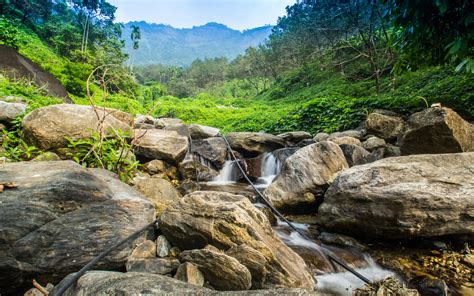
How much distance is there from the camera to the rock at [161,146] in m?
6.99

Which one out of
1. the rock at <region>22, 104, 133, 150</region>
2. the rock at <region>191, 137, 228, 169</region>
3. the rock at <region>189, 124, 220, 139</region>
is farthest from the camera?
the rock at <region>189, 124, 220, 139</region>

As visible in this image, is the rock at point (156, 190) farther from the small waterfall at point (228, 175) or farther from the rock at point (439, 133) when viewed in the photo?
the rock at point (439, 133)

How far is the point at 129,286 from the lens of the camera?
1670 mm

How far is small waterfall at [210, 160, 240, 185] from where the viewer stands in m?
8.23

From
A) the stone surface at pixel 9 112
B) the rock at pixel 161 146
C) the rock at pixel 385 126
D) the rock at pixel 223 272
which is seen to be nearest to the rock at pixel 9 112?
the stone surface at pixel 9 112

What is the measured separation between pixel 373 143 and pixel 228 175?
14.8ft

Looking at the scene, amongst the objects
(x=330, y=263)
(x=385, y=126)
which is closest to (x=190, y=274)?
(x=330, y=263)

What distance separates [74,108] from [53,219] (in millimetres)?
3711

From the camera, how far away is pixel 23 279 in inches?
90.8

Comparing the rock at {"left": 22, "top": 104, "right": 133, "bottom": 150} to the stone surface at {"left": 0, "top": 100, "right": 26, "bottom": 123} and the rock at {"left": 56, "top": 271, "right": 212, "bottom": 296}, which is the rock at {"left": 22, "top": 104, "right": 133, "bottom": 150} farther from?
the rock at {"left": 56, "top": 271, "right": 212, "bottom": 296}

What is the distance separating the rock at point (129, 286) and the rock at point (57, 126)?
332 cm

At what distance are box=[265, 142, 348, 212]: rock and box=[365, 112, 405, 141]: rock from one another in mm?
2543

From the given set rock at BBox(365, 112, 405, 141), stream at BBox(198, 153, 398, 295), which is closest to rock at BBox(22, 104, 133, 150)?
stream at BBox(198, 153, 398, 295)

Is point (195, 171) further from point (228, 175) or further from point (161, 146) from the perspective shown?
point (161, 146)
